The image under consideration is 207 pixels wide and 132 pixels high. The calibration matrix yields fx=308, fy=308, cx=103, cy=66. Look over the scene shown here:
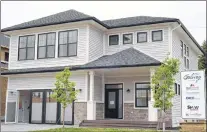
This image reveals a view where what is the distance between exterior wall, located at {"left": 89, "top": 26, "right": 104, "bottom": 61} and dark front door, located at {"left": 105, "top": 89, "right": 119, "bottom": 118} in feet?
8.47

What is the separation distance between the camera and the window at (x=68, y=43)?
66.0 feet

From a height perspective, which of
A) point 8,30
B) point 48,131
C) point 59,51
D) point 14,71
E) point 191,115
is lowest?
point 48,131

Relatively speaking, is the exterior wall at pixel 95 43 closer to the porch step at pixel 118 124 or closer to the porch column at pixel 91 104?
the porch column at pixel 91 104

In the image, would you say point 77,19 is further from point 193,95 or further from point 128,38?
point 193,95

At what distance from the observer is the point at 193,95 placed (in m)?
13.2

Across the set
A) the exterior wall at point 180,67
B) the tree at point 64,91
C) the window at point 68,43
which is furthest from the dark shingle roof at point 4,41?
the exterior wall at point 180,67

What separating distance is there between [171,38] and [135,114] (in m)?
5.27

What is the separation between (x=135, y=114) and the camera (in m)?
19.5

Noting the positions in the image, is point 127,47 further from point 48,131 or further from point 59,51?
point 48,131

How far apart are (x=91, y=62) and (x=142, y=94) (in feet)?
12.6

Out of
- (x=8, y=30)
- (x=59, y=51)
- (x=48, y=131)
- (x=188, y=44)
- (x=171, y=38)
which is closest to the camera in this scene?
(x=48, y=131)

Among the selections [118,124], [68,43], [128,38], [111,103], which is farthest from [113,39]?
[118,124]

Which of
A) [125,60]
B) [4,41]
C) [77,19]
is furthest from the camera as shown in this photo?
[4,41]

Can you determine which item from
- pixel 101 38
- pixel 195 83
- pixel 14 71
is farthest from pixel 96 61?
pixel 195 83
